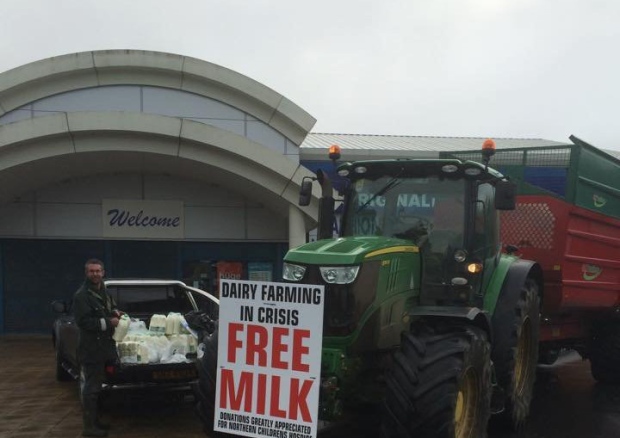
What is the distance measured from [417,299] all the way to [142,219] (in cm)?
961

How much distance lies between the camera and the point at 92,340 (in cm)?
609

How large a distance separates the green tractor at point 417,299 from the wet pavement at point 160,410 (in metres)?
0.82

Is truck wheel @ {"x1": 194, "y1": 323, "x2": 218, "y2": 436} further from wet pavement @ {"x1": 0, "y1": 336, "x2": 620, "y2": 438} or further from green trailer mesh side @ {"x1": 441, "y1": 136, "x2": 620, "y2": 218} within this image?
green trailer mesh side @ {"x1": 441, "y1": 136, "x2": 620, "y2": 218}

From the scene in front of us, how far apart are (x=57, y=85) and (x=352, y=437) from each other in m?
8.97

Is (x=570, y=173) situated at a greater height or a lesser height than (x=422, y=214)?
greater

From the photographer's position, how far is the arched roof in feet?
37.2

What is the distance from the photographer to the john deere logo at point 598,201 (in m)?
7.48

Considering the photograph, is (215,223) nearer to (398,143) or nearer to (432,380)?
(398,143)

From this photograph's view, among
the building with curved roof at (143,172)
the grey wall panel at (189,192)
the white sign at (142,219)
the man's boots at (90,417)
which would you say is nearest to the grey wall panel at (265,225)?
the building with curved roof at (143,172)

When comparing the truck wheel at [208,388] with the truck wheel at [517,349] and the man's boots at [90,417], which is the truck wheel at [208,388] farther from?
the truck wheel at [517,349]

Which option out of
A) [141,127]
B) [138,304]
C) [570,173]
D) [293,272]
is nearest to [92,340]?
[138,304]

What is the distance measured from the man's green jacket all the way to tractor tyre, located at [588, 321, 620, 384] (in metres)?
6.38

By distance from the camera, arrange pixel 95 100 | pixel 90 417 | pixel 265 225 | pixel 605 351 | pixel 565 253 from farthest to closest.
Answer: pixel 265 225, pixel 95 100, pixel 605 351, pixel 565 253, pixel 90 417

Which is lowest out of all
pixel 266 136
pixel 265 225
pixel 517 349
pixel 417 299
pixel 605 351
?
pixel 605 351
